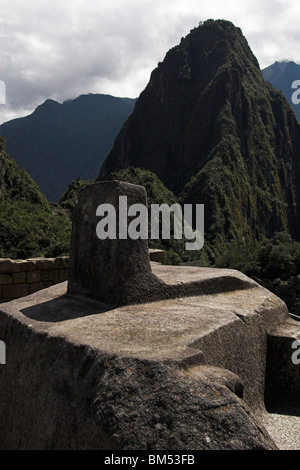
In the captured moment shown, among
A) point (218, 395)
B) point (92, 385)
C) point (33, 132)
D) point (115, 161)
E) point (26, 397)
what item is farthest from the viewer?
point (33, 132)

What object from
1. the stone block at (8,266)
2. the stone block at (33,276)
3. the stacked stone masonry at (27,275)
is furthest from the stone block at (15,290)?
the stone block at (8,266)

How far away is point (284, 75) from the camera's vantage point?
121 meters

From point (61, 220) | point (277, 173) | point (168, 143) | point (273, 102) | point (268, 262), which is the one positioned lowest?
point (268, 262)

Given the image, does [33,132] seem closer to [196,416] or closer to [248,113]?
[248,113]

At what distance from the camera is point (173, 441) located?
1.80 metres

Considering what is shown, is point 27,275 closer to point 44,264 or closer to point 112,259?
point 44,264

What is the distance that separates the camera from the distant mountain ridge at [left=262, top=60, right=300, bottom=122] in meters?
112

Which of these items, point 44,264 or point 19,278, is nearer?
point 19,278

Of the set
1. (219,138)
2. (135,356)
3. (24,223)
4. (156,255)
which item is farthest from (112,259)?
(219,138)

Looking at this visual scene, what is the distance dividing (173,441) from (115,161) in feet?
272

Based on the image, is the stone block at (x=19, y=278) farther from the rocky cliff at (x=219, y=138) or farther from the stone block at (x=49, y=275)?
the rocky cliff at (x=219, y=138)

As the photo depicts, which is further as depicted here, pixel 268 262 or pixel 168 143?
pixel 168 143

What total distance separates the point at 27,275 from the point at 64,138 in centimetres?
9779
